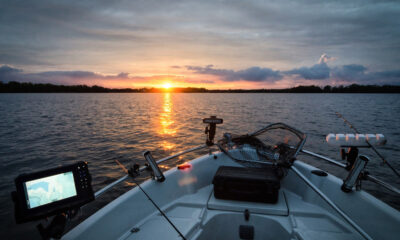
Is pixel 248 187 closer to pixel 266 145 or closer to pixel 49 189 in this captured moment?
pixel 266 145

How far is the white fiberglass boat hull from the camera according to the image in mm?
2850

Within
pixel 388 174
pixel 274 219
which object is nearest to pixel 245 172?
pixel 274 219

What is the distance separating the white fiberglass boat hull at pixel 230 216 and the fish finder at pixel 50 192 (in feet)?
1.63

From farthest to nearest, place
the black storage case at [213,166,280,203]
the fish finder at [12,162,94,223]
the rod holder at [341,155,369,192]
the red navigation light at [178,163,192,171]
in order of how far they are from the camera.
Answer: the red navigation light at [178,163,192,171], the black storage case at [213,166,280,203], the rod holder at [341,155,369,192], the fish finder at [12,162,94,223]

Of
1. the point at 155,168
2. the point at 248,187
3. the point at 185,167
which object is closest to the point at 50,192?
the point at 155,168

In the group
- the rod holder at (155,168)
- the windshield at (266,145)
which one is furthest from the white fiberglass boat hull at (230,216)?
the windshield at (266,145)

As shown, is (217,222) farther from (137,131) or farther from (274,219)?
(137,131)

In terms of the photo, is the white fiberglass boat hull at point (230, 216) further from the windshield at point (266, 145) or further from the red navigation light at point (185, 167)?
the windshield at point (266, 145)

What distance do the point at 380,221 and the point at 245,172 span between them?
1.98 metres

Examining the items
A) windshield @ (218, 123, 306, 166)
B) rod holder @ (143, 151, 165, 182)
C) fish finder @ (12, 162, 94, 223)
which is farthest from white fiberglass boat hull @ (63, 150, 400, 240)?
windshield @ (218, 123, 306, 166)

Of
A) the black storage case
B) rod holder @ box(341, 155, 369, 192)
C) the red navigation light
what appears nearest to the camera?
rod holder @ box(341, 155, 369, 192)

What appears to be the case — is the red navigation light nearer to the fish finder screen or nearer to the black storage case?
the black storage case

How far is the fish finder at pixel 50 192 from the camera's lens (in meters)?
1.95

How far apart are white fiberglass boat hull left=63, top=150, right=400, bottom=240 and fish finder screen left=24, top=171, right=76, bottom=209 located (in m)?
0.57
